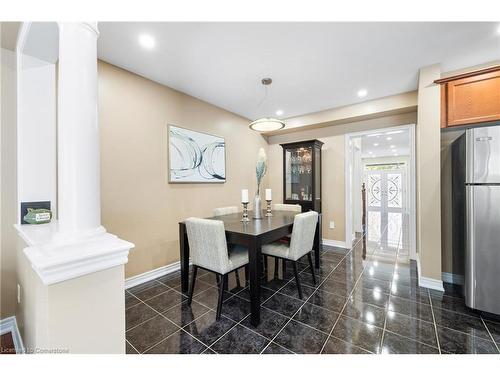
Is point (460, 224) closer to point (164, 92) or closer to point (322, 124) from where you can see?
point (322, 124)

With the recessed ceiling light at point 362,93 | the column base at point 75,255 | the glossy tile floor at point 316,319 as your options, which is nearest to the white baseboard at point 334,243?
the glossy tile floor at point 316,319

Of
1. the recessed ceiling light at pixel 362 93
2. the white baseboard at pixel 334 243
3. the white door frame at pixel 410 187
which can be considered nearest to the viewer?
the recessed ceiling light at pixel 362 93

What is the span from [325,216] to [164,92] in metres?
3.51

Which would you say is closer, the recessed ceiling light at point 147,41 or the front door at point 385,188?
the recessed ceiling light at point 147,41

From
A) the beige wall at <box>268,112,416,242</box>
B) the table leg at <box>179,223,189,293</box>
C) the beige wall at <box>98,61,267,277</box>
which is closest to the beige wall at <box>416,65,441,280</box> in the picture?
the beige wall at <box>268,112,416,242</box>

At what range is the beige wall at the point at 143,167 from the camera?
7.84ft

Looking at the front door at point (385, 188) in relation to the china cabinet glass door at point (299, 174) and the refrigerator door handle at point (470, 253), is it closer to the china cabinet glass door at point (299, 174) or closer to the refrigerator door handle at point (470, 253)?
the china cabinet glass door at point (299, 174)

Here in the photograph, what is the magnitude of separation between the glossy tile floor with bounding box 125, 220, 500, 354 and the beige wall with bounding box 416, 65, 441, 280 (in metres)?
0.38

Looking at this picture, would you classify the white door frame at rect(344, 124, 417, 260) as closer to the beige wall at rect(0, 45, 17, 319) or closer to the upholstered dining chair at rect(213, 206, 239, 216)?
the upholstered dining chair at rect(213, 206, 239, 216)

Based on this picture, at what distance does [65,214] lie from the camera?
1024 millimetres

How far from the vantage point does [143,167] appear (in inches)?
105

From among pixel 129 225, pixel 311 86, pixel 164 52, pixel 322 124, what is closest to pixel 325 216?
pixel 322 124

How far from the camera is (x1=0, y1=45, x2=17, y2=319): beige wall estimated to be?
5.96 ft

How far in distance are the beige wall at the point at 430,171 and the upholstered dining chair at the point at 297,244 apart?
4.36 ft
